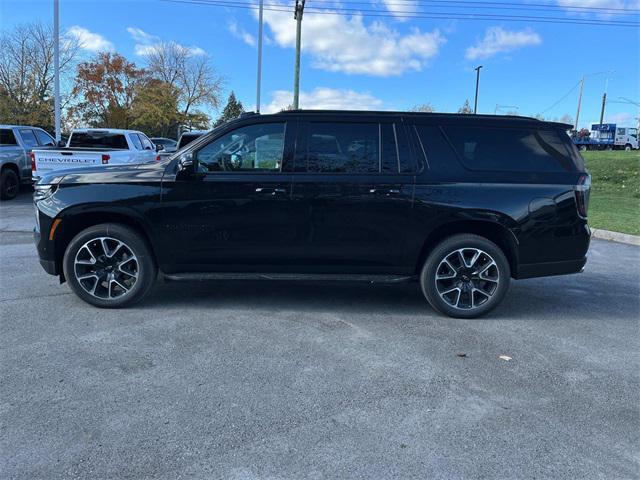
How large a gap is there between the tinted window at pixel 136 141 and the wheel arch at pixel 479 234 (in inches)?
438

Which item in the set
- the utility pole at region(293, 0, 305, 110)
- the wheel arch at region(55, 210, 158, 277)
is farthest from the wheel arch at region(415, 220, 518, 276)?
the utility pole at region(293, 0, 305, 110)

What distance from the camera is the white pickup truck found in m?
10.9

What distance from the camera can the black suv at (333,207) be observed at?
4.73 metres

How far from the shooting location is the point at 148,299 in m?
5.28

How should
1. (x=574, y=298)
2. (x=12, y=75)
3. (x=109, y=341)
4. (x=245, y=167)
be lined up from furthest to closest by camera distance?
1. (x=12, y=75)
2. (x=574, y=298)
3. (x=245, y=167)
4. (x=109, y=341)

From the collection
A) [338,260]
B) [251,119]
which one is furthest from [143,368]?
[251,119]

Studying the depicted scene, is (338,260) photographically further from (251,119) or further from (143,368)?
(143,368)

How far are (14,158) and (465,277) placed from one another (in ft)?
43.8

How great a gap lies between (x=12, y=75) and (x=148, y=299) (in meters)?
42.3

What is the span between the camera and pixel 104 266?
16.0ft

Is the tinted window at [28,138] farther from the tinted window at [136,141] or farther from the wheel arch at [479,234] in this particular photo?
the wheel arch at [479,234]

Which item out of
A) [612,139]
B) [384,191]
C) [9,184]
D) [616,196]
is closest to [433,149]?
[384,191]

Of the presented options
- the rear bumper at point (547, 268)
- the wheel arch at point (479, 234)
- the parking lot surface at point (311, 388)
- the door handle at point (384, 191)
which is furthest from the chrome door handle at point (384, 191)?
the rear bumper at point (547, 268)

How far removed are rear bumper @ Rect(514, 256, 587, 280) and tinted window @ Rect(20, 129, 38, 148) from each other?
46.9 feet
